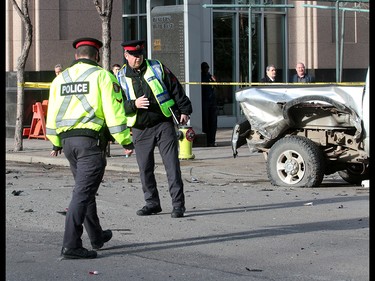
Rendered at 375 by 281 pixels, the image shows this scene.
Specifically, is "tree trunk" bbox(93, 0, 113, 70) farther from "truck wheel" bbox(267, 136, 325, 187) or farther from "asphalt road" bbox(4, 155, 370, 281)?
"truck wheel" bbox(267, 136, 325, 187)

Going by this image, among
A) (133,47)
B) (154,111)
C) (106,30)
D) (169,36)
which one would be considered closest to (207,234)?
(154,111)

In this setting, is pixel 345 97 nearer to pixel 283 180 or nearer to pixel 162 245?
pixel 283 180

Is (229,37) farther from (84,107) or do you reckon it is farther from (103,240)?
(84,107)

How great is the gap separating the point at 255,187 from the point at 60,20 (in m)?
12.6

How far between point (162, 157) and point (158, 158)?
23.5 feet

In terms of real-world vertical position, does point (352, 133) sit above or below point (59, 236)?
above

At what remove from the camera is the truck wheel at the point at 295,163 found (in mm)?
13320

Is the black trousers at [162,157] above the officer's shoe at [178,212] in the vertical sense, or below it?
above

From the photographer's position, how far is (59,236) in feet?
32.2

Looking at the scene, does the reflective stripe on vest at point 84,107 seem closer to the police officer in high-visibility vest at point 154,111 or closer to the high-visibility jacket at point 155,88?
the police officer in high-visibility vest at point 154,111

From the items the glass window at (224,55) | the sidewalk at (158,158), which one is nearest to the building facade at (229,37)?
the glass window at (224,55)

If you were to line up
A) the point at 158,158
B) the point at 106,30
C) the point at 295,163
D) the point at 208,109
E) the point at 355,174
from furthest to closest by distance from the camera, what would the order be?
1. the point at 208,109
2. the point at 106,30
3. the point at 158,158
4. the point at 355,174
5. the point at 295,163

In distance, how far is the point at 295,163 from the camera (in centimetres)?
1355

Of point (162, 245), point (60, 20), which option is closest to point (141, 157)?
point (162, 245)
